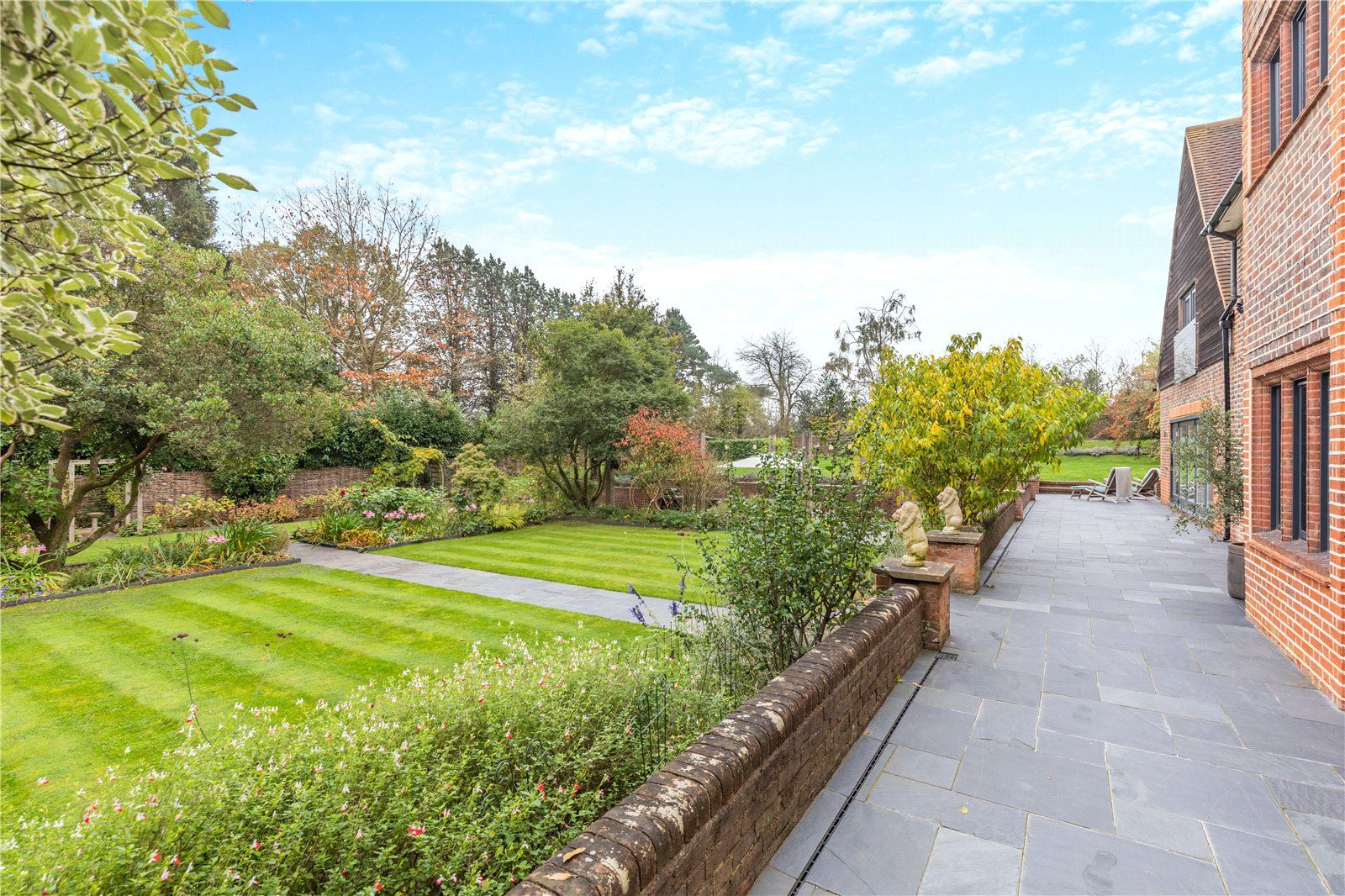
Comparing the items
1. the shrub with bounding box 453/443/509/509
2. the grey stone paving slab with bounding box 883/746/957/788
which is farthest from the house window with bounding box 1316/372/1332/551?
the shrub with bounding box 453/443/509/509

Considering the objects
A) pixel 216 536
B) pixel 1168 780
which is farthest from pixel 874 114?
pixel 216 536

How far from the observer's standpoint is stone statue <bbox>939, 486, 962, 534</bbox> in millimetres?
7184

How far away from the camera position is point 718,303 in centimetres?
3391

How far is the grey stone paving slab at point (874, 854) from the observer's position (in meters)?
2.47

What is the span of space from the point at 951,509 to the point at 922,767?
178 inches

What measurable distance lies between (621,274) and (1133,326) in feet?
106

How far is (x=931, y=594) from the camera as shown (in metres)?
5.34

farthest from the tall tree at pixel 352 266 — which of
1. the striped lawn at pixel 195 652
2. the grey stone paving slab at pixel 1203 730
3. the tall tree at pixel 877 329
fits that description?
the grey stone paving slab at pixel 1203 730

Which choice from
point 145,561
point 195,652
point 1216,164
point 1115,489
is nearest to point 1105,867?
point 195,652

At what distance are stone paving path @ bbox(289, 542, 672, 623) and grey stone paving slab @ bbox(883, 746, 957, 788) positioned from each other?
3152mm

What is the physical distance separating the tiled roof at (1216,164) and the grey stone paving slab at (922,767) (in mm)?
13257

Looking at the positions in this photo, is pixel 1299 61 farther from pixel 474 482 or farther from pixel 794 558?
pixel 474 482

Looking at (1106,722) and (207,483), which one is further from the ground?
(207,483)

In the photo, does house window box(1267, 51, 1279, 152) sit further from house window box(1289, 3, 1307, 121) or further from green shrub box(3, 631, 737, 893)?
green shrub box(3, 631, 737, 893)
